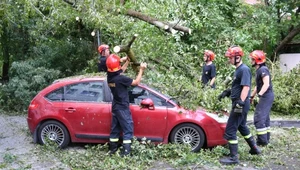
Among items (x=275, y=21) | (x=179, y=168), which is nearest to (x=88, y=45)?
(x=179, y=168)

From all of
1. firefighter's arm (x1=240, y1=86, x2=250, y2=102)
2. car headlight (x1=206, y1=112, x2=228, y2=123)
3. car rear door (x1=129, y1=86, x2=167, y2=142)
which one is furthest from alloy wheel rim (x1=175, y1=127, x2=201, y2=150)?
firefighter's arm (x1=240, y1=86, x2=250, y2=102)

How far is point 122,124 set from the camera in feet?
20.0

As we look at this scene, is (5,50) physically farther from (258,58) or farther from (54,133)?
(258,58)

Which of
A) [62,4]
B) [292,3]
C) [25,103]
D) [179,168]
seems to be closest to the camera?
[179,168]

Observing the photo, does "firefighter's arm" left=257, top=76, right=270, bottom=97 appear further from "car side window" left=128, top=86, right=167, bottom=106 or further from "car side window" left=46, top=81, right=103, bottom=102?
"car side window" left=46, top=81, right=103, bottom=102

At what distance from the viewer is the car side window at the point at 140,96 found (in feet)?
21.4

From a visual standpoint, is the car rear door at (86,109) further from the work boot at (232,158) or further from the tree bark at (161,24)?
the tree bark at (161,24)

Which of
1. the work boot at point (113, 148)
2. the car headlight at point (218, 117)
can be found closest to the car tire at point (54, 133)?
the work boot at point (113, 148)

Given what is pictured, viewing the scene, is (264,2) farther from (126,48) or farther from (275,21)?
(126,48)

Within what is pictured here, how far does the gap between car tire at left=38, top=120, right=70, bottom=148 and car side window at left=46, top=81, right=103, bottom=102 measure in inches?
19.5

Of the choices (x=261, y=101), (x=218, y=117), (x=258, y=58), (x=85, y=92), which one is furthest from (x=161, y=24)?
(x=218, y=117)

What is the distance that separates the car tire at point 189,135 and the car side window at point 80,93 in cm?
153

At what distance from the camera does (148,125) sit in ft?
21.1

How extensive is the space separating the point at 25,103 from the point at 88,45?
277 cm
